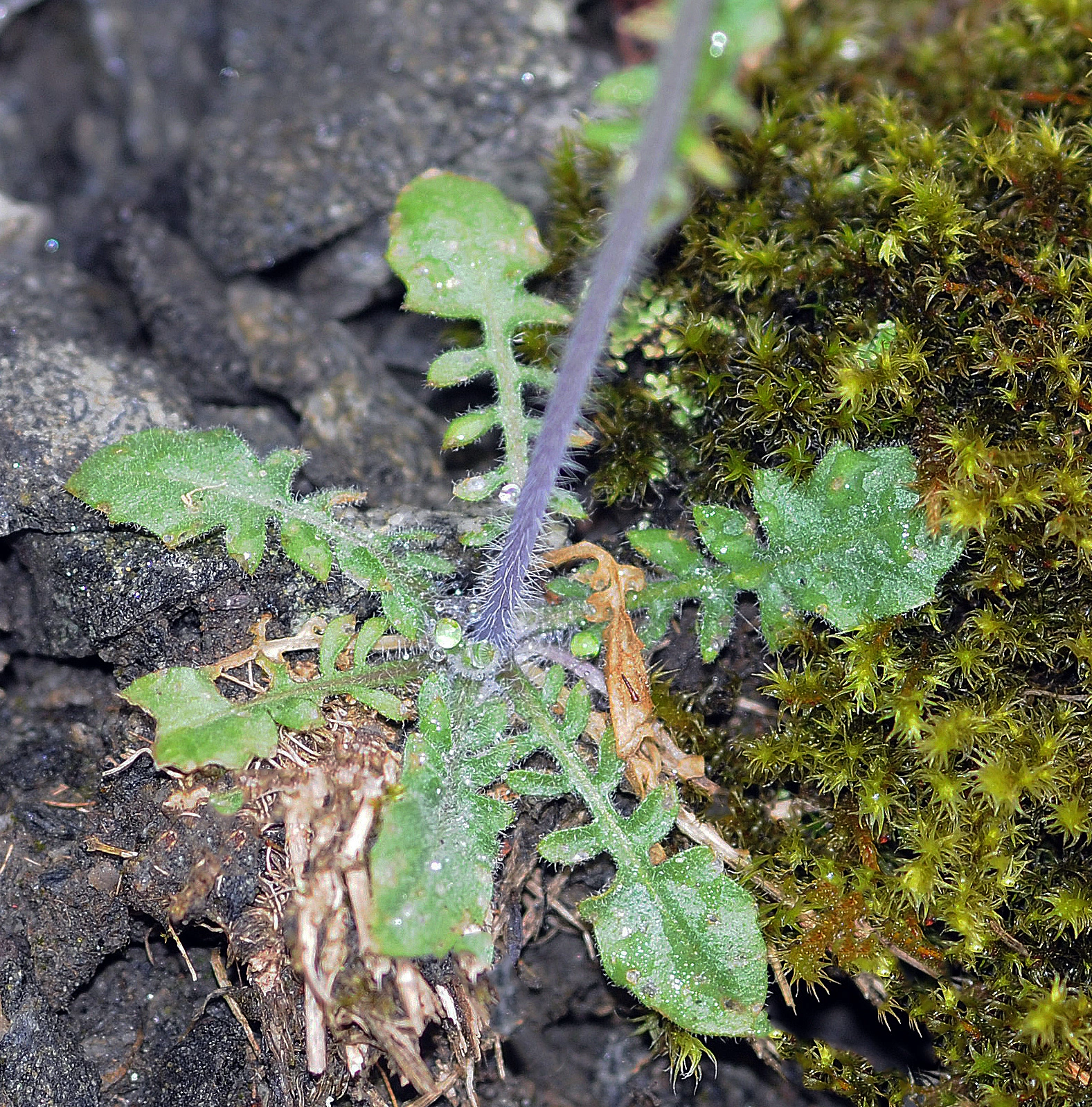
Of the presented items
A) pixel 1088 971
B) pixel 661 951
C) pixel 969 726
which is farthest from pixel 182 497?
pixel 1088 971

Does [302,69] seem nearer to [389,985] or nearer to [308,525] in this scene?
[308,525]

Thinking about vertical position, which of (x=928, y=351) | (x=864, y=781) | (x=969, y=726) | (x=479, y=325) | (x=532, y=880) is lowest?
(x=532, y=880)

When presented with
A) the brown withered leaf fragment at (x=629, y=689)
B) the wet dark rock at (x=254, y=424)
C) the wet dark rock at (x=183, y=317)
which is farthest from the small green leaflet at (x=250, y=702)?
the wet dark rock at (x=183, y=317)

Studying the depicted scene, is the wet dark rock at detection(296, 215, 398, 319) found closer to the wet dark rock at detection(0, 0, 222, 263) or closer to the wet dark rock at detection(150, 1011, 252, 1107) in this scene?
the wet dark rock at detection(0, 0, 222, 263)

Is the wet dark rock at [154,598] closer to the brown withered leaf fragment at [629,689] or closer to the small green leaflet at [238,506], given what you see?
the small green leaflet at [238,506]

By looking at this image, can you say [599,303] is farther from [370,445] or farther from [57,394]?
[57,394]
